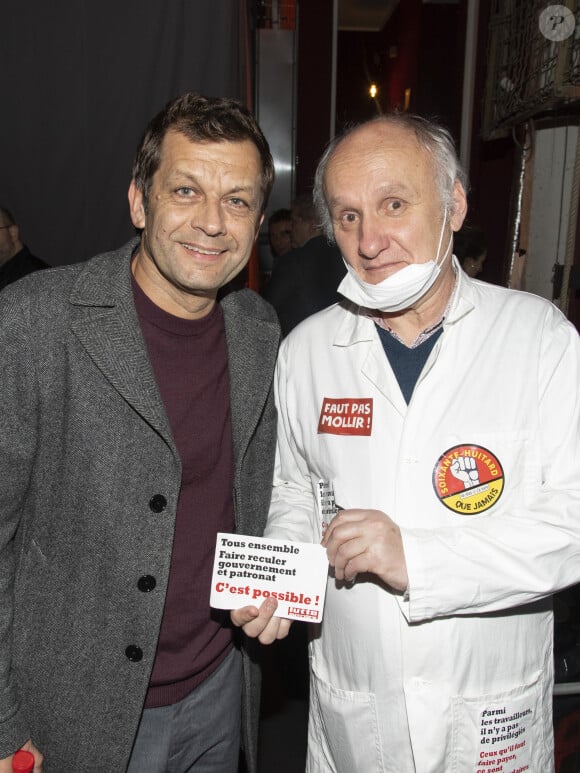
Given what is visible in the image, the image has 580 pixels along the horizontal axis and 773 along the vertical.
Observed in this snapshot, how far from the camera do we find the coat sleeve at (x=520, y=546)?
151 cm

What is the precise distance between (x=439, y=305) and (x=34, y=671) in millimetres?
1403

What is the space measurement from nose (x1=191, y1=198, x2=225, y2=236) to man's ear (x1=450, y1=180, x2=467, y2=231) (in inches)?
25.4

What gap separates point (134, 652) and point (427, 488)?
81cm

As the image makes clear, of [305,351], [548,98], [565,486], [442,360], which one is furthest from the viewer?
[548,98]

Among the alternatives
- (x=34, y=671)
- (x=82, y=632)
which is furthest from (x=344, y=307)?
(x=34, y=671)

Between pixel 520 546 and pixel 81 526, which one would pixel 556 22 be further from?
pixel 81 526

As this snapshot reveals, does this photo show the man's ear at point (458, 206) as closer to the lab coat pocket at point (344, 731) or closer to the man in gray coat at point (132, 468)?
the man in gray coat at point (132, 468)

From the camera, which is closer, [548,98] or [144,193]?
[144,193]

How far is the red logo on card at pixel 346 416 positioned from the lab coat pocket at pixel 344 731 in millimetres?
674

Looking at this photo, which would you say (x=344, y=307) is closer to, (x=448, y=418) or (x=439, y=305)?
(x=439, y=305)

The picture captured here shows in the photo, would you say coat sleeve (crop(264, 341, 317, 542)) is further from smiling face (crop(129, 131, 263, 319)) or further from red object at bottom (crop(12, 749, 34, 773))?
red object at bottom (crop(12, 749, 34, 773))

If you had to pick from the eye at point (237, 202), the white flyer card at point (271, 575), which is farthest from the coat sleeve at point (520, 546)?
the eye at point (237, 202)

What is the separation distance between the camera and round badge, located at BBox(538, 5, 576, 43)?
3.68 m

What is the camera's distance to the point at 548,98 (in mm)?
3785
